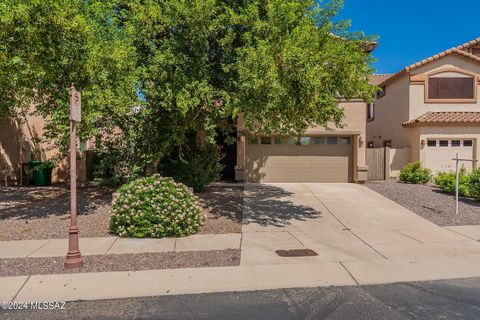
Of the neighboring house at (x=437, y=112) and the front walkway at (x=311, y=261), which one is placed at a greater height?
the neighboring house at (x=437, y=112)

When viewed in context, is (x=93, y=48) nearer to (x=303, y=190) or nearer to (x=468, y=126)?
(x=303, y=190)

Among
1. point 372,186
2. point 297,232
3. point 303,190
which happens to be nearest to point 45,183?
point 303,190

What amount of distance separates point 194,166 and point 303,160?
240 inches

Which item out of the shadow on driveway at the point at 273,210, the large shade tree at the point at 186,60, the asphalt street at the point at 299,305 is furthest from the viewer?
the shadow on driveway at the point at 273,210

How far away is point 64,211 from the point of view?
10.3 meters

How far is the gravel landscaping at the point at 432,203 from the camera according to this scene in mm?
9992

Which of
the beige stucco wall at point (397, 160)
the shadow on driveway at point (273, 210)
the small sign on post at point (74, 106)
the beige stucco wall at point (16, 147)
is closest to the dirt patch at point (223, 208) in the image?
the shadow on driveway at point (273, 210)

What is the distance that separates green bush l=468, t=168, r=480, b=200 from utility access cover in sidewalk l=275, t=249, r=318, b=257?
8703mm

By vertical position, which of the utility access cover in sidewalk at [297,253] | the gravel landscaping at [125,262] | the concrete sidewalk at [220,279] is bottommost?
the concrete sidewalk at [220,279]

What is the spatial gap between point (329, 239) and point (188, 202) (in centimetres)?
342

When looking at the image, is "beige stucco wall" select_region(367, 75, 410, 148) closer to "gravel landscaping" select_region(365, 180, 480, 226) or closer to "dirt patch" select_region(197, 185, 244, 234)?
"gravel landscaping" select_region(365, 180, 480, 226)

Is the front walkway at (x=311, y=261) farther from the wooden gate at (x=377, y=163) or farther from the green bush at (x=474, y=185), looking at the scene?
the wooden gate at (x=377, y=163)

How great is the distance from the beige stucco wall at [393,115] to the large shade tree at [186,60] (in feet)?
39.6

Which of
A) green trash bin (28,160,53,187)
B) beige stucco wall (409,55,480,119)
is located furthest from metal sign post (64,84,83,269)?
beige stucco wall (409,55,480,119)
